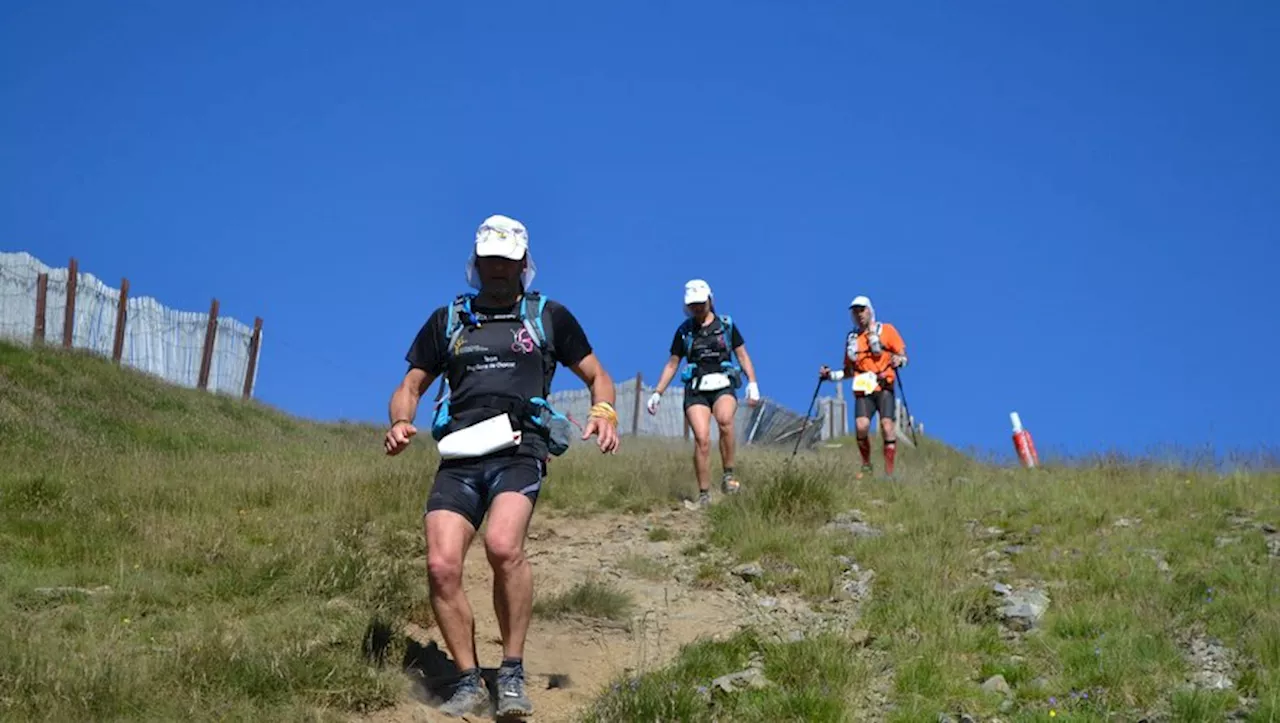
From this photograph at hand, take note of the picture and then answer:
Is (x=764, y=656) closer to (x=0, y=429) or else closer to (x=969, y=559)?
(x=969, y=559)

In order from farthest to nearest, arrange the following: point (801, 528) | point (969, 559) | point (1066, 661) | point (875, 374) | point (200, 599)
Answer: point (875, 374)
point (801, 528)
point (969, 559)
point (200, 599)
point (1066, 661)

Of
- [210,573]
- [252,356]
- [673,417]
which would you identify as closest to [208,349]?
[252,356]

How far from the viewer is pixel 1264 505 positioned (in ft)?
31.1

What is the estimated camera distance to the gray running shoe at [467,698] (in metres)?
5.35

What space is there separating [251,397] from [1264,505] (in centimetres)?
2266

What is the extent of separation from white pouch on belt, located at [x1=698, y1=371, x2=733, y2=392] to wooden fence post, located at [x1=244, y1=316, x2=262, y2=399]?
19.8 meters

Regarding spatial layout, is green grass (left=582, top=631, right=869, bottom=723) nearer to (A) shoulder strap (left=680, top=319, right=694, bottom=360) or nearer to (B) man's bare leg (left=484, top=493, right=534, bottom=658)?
(B) man's bare leg (left=484, top=493, right=534, bottom=658)

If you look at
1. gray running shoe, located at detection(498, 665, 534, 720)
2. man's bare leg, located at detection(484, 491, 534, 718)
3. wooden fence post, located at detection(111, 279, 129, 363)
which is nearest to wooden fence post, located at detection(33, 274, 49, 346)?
wooden fence post, located at detection(111, 279, 129, 363)

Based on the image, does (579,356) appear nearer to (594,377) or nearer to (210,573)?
(594,377)

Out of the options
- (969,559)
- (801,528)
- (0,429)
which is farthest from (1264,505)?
(0,429)

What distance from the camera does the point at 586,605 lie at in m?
7.10

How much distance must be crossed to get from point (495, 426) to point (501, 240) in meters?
0.86

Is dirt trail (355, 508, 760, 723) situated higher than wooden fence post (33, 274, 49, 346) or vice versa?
wooden fence post (33, 274, 49, 346)

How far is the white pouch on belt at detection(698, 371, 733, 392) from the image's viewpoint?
438 inches
